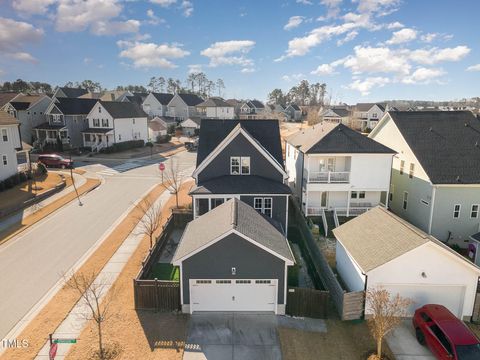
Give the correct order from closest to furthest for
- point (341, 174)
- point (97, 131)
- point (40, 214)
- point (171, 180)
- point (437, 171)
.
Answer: point (437, 171) < point (341, 174) < point (40, 214) < point (171, 180) < point (97, 131)

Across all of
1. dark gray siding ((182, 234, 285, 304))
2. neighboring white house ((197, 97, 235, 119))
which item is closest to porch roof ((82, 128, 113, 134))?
neighboring white house ((197, 97, 235, 119))

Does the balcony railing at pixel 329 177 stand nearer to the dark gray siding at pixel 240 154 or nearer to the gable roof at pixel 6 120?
the dark gray siding at pixel 240 154

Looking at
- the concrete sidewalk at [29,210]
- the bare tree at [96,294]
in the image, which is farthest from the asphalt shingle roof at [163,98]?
the bare tree at [96,294]

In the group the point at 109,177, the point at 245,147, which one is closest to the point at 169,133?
the point at 109,177

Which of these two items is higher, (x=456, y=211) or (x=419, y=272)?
(x=456, y=211)

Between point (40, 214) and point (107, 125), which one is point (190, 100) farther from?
point (40, 214)

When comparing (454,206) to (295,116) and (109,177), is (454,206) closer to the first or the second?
(109,177)

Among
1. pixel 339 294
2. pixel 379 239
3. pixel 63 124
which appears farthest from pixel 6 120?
pixel 379 239
